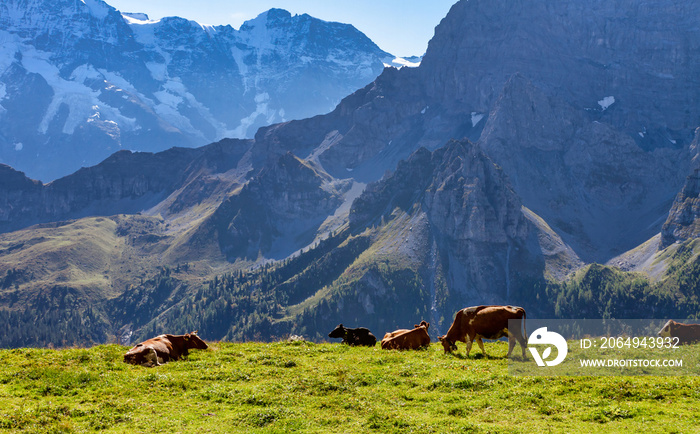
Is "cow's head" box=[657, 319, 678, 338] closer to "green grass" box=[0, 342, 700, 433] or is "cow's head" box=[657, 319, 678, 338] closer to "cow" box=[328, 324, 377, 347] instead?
"green grass" box=[0, 342, 700, 433]

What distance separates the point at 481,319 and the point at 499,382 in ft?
21.9

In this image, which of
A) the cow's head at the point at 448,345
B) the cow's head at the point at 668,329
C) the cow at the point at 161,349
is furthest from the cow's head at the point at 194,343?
the cow's head at the point at 668,329

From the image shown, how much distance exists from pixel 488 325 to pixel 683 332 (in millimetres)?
17993

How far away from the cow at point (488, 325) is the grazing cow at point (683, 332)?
14.8 metres

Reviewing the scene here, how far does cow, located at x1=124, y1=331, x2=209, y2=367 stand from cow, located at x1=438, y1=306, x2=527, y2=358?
18.0m

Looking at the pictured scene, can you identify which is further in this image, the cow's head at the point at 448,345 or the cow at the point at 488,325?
the cow's head at the point at 448,345

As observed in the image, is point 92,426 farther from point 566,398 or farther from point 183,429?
point 566,398

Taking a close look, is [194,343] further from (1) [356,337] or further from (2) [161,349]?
(1) [356,337]

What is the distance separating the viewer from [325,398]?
24.6 metres

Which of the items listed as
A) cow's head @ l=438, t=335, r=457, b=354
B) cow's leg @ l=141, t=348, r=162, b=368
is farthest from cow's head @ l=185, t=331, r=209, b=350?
cow's head @ l=438, t=335, r=457, b=354

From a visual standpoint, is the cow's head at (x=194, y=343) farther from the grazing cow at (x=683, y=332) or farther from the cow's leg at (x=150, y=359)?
the grazing cow at (x=683, y=332)

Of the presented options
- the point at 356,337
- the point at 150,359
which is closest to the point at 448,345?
the point at 356,337

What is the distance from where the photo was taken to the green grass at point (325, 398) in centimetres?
2075

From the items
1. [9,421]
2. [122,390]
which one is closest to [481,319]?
[122,390]
